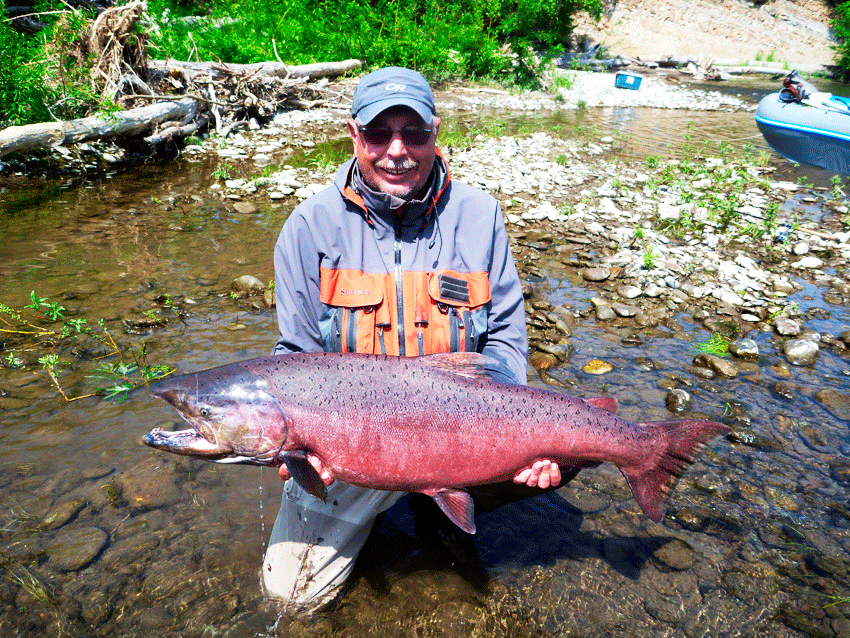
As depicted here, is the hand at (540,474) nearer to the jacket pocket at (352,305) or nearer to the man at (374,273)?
the man at (374,273)

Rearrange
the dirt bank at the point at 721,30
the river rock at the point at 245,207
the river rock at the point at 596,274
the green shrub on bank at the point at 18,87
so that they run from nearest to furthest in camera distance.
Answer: the river rock at the point at 596,274 → the river rock at the point at 245,207 → the green shrub on bank at the point at 18,87 → the dirt bank at the point at 721,30

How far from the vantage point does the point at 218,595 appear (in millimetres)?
3350

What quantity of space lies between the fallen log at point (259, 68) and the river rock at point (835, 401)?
1339 centimetres

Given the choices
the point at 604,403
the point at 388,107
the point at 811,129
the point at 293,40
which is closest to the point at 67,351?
the point at 388,107

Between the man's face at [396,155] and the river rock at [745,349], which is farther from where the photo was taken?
the river rock at [745,349]

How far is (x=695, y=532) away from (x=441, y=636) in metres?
1.91

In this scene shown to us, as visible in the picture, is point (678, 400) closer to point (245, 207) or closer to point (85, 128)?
point (245, 207)

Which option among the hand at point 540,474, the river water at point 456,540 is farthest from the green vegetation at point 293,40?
Result: the hand at point 540,474

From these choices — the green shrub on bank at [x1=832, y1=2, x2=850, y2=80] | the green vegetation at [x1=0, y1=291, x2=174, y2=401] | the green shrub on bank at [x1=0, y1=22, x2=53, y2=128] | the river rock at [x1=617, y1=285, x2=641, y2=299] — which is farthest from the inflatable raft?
the green shrub on bank at [x1=832, y1=2, x2=850, y2=80]

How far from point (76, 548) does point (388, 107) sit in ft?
10.8

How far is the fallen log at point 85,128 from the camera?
915cm

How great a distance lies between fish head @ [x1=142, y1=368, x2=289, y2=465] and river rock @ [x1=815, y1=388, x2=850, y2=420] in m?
4.94

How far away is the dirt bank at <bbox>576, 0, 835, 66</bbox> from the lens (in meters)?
41.5

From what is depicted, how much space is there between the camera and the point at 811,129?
1290 centimetres
